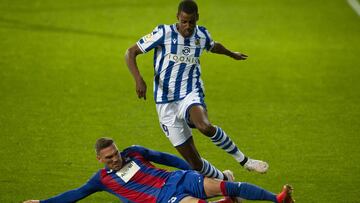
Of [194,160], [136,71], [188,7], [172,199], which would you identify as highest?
[188,7]

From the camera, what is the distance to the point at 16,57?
1485cm

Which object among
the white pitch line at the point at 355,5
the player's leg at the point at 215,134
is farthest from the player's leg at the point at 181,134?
the white pitch line at the point at 355,5

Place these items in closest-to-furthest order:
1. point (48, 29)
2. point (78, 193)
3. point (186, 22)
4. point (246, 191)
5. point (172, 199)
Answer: point (246, 191), point (172, 199), point (78, 193), point (186, 22), point (48, 29)

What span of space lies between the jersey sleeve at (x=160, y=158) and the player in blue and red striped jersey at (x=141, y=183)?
0.07 feet

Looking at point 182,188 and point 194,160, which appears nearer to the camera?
point 182,188

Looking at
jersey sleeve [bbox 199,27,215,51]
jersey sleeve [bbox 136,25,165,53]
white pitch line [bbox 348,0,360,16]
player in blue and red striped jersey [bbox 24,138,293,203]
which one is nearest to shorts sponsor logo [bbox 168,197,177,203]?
player in blue and red striped jersey [bbox 24,138,293,203]

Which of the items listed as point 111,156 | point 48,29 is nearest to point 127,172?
point 111,156

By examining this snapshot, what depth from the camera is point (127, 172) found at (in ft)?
27.0

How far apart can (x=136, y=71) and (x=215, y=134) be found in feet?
3.38

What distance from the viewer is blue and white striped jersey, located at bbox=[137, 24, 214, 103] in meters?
8.59

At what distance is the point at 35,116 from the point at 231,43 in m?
5.07

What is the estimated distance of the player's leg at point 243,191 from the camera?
25.2 ft

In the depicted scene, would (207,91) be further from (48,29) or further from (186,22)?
(186,22)

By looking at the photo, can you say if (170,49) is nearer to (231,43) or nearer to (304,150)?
(304,150)
